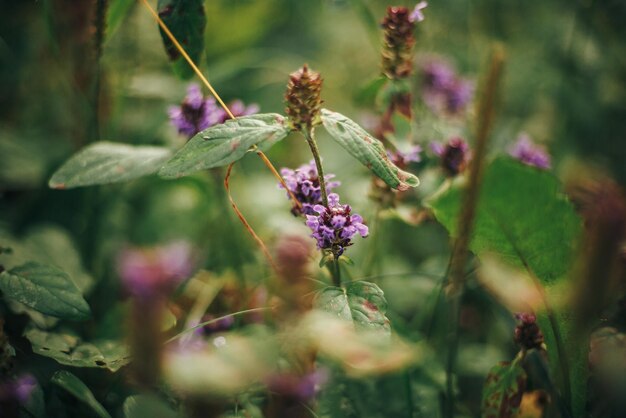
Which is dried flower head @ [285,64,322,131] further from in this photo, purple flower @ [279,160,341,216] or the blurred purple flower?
the blurred purple flower

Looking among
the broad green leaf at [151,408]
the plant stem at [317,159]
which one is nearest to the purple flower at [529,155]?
the plant stem at [317,159]

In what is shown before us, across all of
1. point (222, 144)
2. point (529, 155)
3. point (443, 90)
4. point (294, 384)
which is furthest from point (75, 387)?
point (443, 90)

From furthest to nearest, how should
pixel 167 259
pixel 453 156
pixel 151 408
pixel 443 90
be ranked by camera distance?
pixel 443 90
pixel 167 259
pixel 453 156
pixel 151 408

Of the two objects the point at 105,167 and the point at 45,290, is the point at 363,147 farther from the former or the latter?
the point at 45,290

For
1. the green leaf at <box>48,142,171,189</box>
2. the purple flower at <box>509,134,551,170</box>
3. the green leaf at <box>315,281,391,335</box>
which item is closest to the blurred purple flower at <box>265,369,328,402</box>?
the green leaf at <box>315,281,391,335</box>

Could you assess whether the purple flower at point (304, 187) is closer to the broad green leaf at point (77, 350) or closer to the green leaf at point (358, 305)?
the green leaf at point (358, 305)

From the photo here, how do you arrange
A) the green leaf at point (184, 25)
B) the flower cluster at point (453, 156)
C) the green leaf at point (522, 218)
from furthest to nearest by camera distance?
the flower cluster at point (453, 156) < the green leaf at point (184, 25) < the green leaf at point (522, 218)
